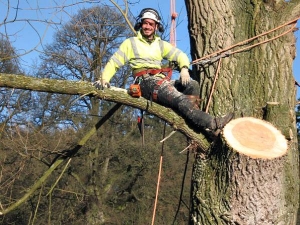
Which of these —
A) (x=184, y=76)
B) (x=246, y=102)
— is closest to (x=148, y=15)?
(x=184, y=76)

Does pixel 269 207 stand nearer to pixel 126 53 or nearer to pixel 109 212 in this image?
pixel 126 53

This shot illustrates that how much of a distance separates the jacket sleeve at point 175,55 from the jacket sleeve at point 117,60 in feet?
1.07

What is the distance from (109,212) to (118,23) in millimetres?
10255

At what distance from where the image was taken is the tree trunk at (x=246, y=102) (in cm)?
291

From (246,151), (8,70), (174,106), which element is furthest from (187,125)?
(8,70)

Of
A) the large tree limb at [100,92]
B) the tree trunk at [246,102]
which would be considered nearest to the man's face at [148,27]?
the tree trunk at [246,102]

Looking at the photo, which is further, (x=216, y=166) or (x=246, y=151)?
(x=216, y=166)

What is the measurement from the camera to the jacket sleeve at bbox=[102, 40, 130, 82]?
371 cm

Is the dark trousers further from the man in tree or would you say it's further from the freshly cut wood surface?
the freshly cut wood surface

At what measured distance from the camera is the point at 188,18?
3695mm

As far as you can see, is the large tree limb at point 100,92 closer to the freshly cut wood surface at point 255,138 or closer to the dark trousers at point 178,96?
the dark trousers at point 178,96

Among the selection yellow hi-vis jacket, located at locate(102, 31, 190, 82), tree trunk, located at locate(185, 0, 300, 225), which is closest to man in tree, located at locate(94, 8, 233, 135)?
yellow hi-vis jacket, located at locate(102, 31, 190, 82)

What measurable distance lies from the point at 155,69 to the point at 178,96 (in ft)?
1.50

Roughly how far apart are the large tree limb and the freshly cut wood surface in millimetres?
312
